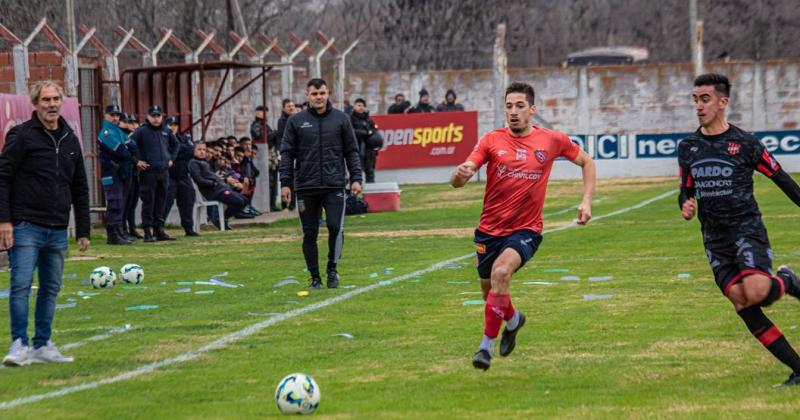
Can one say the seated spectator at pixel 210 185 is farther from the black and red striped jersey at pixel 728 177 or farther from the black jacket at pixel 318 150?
the black and red striped jersey at pixel 728 177

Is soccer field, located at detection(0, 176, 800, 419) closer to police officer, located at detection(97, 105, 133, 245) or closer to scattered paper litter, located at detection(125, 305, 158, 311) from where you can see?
scattered paper litter, located at detection(125, 305, 158, 311)

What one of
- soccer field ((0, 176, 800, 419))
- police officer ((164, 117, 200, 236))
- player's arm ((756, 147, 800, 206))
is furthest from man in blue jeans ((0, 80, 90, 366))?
police officer ((164, 117, 200, 236))

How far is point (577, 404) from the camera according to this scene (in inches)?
304

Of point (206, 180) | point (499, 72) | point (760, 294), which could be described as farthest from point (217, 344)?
point (499, 72)

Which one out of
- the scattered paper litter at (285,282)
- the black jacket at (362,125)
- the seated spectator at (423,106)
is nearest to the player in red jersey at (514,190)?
the scattered paper litter at (285,282)

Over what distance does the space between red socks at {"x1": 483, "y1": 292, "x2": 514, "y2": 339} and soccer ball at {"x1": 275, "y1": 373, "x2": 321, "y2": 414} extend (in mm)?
1693

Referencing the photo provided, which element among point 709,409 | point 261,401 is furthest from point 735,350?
point 261,401

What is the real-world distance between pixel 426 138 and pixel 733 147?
29988 mm

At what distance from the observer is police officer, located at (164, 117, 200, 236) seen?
2267 cm

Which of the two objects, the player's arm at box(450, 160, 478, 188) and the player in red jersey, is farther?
the player in red jersey

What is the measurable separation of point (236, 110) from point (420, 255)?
78.0 feet

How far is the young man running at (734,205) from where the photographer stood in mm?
8344

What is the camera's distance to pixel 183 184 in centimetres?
2289

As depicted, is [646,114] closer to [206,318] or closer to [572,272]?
[572,272]
